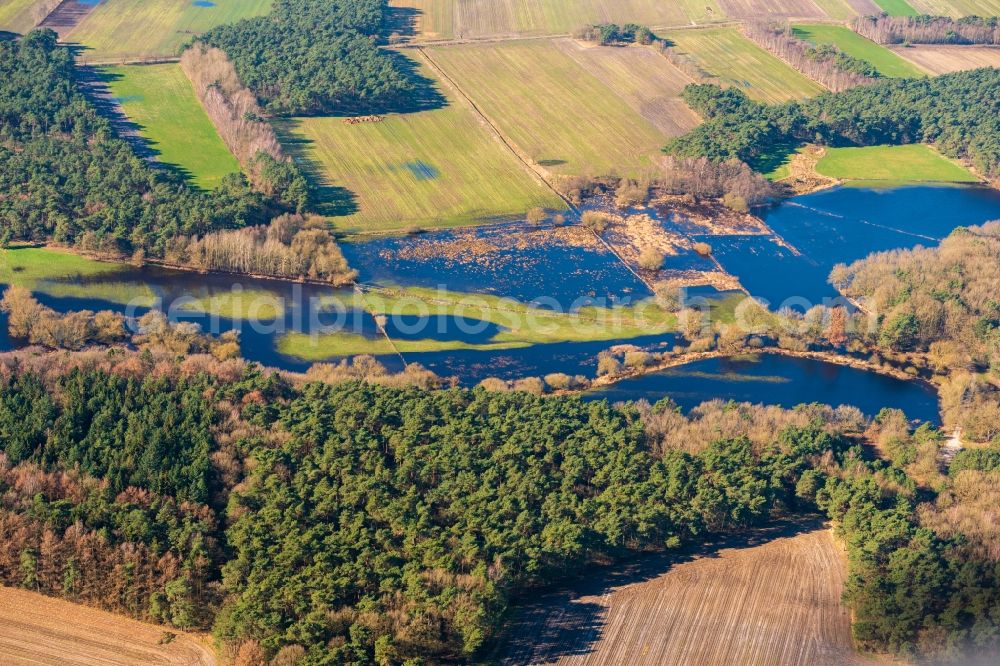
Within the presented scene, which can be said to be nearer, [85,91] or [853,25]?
[85,91]

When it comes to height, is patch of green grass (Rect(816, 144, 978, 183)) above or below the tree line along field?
below

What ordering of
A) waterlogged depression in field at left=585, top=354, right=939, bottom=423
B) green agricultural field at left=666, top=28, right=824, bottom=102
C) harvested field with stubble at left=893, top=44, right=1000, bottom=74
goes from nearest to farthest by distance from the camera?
1. waterlogged depression in field at left=585, top=354, right=939, bottom=423
2. green agricultural field at left=666, top=28, right=824, bottom=102
3. harvested field with stubble at left=893, top=44, right=1000, bottom=74

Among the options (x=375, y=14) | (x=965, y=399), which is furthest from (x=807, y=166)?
(x=375, y=14)

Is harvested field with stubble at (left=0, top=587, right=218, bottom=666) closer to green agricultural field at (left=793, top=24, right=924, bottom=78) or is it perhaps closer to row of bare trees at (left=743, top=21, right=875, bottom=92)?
row of bare trees at (left=743, top=21, right=875, bottom=92)

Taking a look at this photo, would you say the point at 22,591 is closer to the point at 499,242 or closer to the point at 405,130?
the point at 499,242

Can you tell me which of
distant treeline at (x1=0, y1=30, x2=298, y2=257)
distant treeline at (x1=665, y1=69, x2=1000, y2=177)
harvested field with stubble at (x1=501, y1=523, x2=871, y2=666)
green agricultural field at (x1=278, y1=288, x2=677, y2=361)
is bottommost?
harvested field with stubble at (x1=501, y1=523, x2=871, y2=666)

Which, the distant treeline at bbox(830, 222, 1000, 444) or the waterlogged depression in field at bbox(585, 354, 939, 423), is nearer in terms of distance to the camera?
the waterlogged depression in field at bbox(585, 354, 939, 423)

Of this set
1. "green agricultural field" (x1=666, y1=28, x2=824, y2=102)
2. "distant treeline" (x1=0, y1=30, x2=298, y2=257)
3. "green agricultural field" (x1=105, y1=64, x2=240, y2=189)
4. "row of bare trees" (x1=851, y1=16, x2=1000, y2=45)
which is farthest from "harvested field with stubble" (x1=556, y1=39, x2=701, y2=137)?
"green agricultural field" (x1=105, y1=64, x2=240, y2=189)

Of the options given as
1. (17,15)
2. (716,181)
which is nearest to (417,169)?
(716,181)
